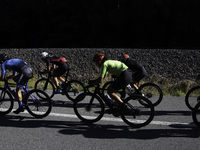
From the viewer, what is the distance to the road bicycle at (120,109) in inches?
198

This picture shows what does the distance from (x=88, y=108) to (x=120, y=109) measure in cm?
84

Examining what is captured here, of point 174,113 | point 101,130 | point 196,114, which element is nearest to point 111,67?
point 101,130

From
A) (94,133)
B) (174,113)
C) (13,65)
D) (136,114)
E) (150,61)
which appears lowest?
(94,133)

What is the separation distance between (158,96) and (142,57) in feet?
14.1

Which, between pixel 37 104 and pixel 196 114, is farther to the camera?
pixel 37 104

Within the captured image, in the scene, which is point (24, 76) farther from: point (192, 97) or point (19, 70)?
point (192, 97)

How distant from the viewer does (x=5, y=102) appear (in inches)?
234

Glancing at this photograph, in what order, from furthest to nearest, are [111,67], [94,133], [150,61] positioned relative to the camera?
[150,61], [111,67], [94,133]

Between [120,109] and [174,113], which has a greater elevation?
[120,109]
